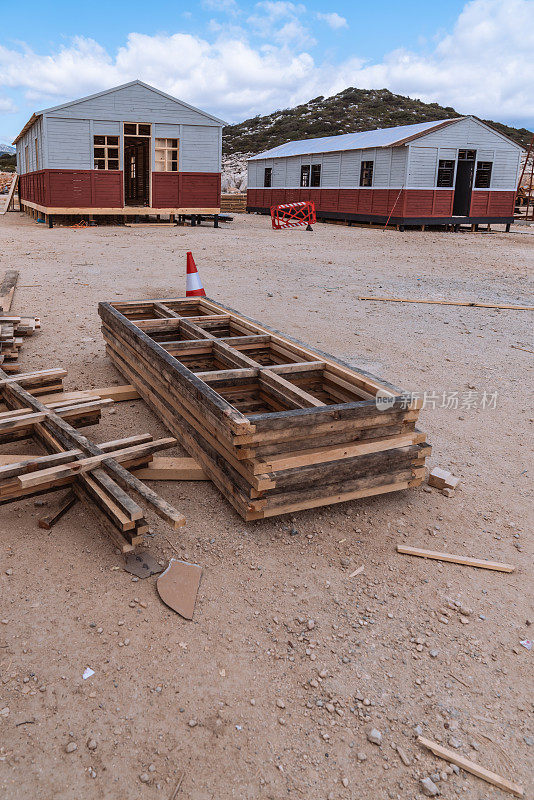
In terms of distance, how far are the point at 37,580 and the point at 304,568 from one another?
1.52 metres

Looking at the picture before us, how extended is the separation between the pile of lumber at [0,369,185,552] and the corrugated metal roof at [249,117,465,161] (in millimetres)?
26574

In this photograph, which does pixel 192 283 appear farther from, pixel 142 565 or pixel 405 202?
pixel 405 202

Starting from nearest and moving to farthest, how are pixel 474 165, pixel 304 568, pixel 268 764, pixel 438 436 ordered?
pixel 268 764, pixel 304 568, pixel 438 436, pixel 474 165

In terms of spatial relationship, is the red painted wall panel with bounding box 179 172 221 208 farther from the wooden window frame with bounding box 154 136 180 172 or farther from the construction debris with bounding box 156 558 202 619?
the construction debris with bounding box 156 558 202 619

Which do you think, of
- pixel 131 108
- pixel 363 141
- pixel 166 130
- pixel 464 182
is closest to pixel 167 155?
pixel 166 130

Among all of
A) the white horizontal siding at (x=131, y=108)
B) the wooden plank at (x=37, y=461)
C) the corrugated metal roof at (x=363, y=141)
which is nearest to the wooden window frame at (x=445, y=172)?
the corrugated metal roof at (x=363, y=141)

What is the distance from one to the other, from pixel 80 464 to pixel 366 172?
29.2m

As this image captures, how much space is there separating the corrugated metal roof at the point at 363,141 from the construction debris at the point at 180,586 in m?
27.8

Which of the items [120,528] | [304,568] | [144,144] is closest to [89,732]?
[120,528]

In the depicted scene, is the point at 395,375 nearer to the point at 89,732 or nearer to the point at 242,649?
the point at 242,649

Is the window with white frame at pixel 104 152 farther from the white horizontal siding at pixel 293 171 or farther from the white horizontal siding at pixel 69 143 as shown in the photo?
the white horizontal siding at pixel 293 171

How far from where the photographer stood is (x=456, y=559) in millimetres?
3824

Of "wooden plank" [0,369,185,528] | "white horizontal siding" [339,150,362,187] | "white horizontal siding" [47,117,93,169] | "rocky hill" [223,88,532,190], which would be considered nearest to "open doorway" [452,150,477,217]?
"white horizontal siding" [339,150,362,187]

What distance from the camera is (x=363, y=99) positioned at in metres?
96.1
